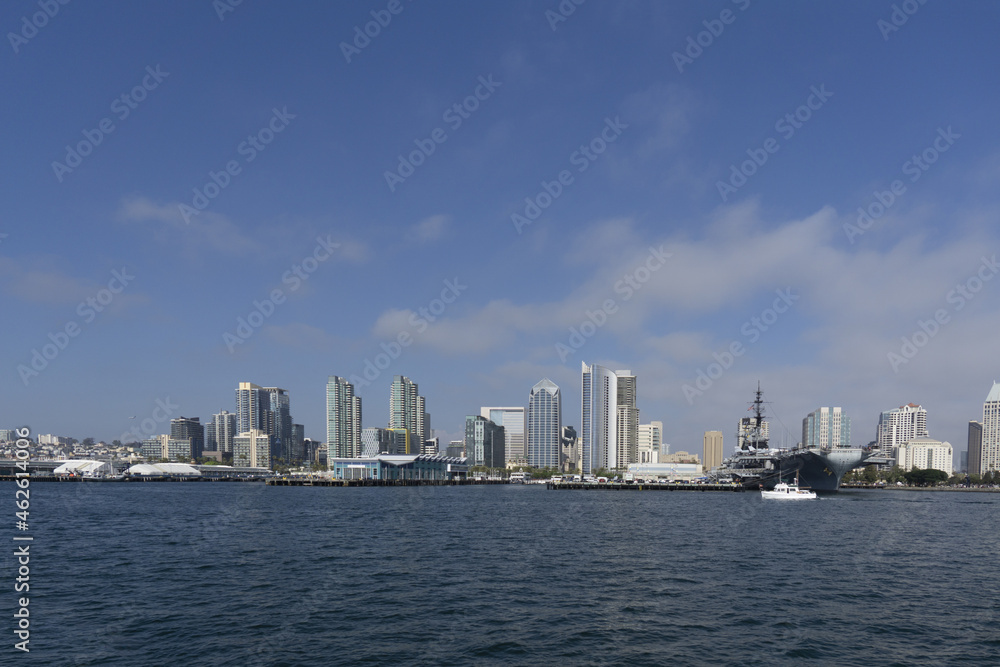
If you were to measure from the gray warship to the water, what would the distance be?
7068 centimetres

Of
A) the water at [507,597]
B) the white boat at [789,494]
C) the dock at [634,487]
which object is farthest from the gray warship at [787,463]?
the water at [507,597]

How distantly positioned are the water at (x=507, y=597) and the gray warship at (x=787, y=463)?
7068 cm

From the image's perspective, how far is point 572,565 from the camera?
40.7 m

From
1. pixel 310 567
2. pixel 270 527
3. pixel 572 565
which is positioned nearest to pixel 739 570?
pixel 572 565

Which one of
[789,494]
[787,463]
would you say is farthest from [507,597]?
[787,463]

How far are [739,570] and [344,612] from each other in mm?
25265

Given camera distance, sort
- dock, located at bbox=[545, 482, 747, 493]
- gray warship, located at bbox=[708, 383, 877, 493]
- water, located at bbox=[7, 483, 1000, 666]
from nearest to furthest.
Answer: water, located at bbox=[7, 483, 1000, 666]
gray warship, located at bbox=[708, 383, 877, 493]
dock, located at bbox=[545, 482, 747, 493]

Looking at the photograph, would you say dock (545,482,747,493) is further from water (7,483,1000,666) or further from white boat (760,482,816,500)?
water (7,483,1000,666)

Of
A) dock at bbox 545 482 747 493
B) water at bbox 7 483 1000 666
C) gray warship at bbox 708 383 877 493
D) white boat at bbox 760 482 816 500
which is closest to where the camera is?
water at bbox 7 483 1000 666

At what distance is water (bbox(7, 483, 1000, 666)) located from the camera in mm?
23188

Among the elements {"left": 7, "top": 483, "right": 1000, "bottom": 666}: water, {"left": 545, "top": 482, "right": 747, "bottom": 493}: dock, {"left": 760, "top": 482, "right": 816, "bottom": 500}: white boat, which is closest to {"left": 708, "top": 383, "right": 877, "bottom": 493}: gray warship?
{"left": 545, "top": 482, "right": 747, "bottom": 493}: dock

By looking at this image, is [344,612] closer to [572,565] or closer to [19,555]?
[572,565]

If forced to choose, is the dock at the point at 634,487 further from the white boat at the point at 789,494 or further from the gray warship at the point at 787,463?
the white boat at the point at 789,494

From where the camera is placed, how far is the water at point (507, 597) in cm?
2319
